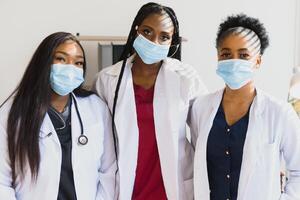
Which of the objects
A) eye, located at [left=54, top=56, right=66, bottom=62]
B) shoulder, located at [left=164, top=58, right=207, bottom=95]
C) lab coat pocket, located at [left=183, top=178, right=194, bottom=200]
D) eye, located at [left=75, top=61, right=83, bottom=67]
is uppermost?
eye, located at [left=54, top=56, right=66, bottom=62]

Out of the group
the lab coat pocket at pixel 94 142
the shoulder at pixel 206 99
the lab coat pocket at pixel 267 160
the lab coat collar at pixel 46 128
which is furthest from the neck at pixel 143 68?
the lab coat pocket at pixel 267 160

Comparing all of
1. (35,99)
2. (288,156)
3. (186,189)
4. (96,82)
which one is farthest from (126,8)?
(288,156)

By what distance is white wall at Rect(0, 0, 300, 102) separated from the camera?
2.04 m

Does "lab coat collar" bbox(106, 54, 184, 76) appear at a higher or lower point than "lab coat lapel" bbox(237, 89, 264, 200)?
higher

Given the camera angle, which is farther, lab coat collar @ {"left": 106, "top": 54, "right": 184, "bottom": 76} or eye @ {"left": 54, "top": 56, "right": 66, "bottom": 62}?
lab coat collar @ {"left": 106, "top": 54, "right": 184, "bottom": 76}

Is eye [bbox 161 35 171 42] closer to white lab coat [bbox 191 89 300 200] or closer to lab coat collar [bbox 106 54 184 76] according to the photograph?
lab coat collar [bbox 106 54 184 76]

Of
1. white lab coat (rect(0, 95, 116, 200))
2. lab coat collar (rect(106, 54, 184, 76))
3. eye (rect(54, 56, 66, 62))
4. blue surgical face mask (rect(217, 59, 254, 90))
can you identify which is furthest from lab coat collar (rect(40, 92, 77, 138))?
blue surgical face mask (rect(217, 59, 254, 90))

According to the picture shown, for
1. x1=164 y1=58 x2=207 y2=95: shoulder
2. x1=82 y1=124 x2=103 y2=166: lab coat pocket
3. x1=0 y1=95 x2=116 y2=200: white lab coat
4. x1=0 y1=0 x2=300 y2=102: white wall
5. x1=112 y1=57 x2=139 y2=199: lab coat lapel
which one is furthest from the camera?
x1=0 y1=0 x2=300 y2=102: white wall

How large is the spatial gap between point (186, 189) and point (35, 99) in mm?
812

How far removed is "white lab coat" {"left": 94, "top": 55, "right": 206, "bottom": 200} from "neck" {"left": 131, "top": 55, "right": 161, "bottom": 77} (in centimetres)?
3

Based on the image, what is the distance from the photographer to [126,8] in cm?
212

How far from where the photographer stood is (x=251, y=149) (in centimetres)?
137

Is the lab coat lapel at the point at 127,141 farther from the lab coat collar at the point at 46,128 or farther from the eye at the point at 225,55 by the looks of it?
the eye at the point at 225,55

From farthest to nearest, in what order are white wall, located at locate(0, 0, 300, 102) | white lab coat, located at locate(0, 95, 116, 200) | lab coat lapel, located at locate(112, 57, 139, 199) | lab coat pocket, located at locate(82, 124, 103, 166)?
white wall, located at locate(0, 0, 300, 102), lab coat lapel, located at locate(112, 57, 139, 199), lab coat pocket, located at locate(82, 124, 103, 166), white lab coat, located at locate(0, 95, 116, 200)
